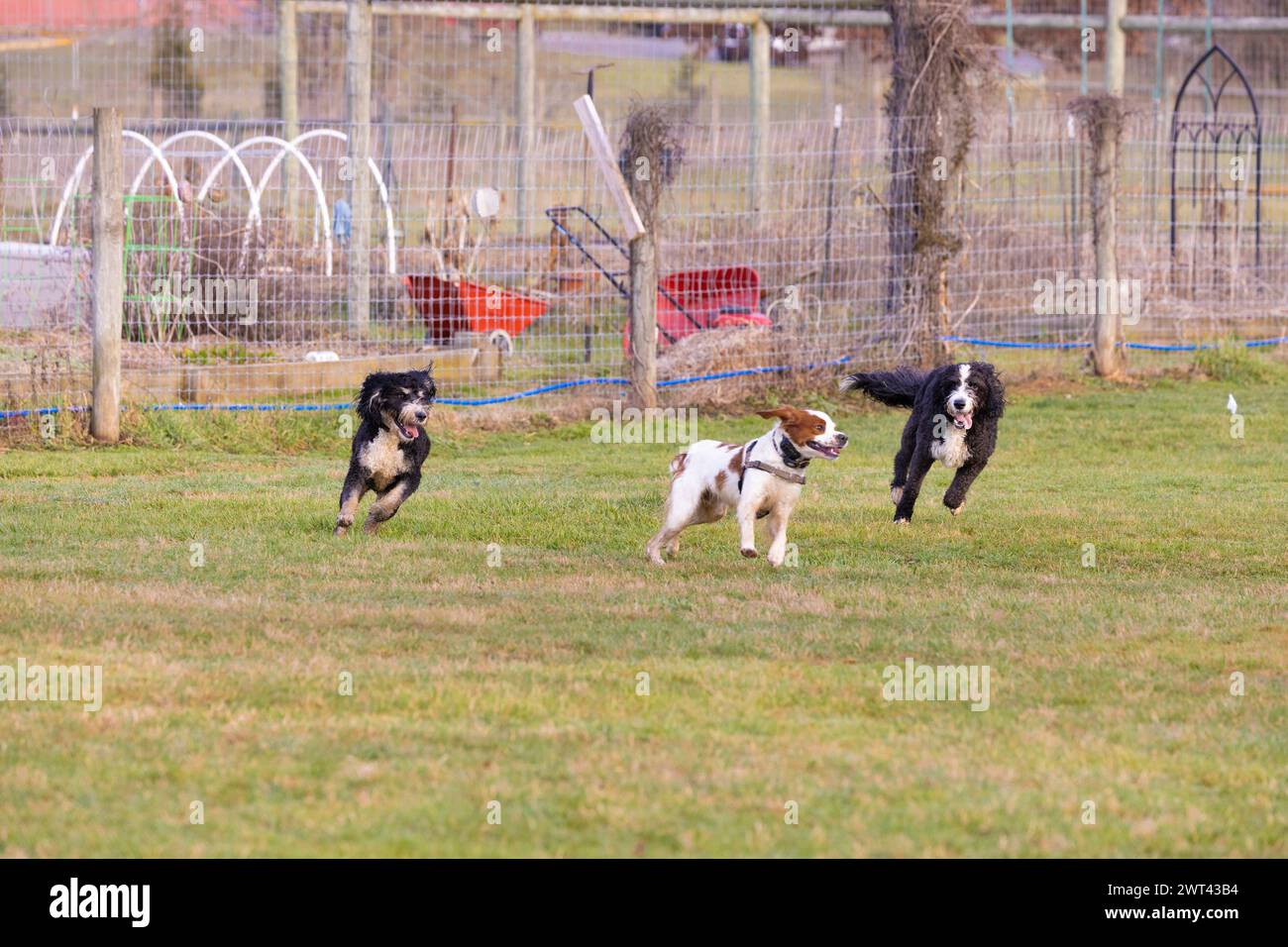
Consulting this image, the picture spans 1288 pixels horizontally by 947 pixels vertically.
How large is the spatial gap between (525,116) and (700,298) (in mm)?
3829

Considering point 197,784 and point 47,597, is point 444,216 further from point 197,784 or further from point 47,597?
point 197,784

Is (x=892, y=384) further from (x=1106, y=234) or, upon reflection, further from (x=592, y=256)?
(x=1106, y=234)

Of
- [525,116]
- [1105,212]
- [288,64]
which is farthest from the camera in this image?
[525,116]

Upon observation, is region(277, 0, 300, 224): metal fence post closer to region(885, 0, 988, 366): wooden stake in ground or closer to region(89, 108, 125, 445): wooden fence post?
region(89, 108, 125, 445): wooden fence post

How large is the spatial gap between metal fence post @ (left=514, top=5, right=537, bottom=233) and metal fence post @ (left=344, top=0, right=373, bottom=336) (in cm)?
126

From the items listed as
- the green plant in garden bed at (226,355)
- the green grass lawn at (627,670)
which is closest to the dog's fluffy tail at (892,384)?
the green grass lawn at (627,670)

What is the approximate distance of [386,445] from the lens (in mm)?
9141

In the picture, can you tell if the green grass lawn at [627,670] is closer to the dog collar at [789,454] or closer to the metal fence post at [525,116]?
the dog collar at [789,454]

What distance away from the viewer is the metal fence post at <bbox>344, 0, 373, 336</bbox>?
13.8 meters

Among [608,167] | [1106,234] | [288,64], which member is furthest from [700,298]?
[288,64]

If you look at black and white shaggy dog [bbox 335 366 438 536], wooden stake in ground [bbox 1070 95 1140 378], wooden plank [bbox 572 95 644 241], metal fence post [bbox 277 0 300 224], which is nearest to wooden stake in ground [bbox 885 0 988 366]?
wooden stake in ground [bbox 1070 95 1140 378]

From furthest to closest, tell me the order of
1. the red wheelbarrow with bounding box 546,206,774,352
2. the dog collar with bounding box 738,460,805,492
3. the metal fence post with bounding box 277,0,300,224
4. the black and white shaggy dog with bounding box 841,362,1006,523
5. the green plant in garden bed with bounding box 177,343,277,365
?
the metal fence post with bounding box 277,0,300,224, the red wheelbarrow with bounding box 546,206,774,352, the green plant in garden bed with bounding box 177,343,277,365, the black and white shaggy dog with bounding box 841,362,1006,523, the dog collar with bounding box 738,460,805,492
